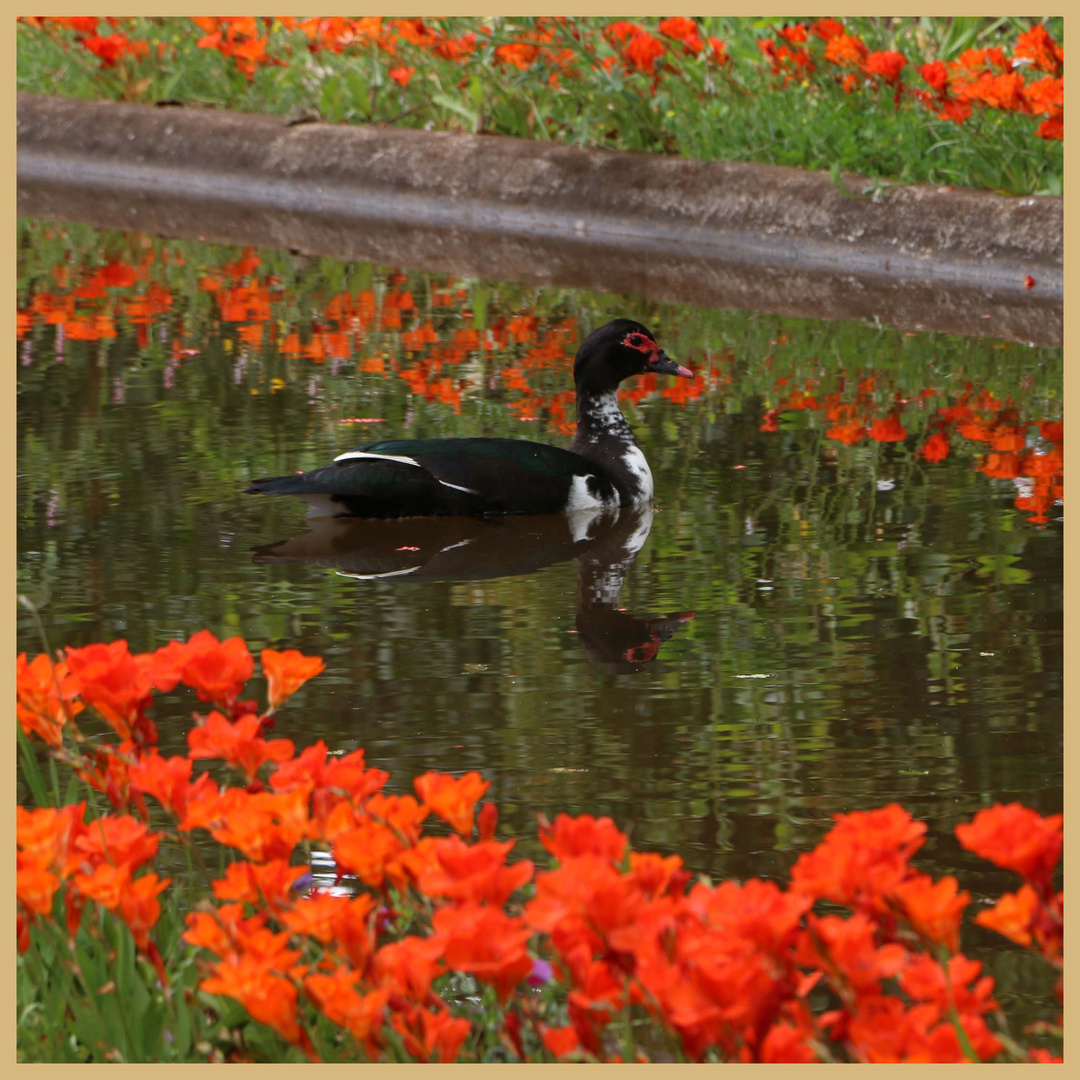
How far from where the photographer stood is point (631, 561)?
17.6 ft

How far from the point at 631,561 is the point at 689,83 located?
7003 mm

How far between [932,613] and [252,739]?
8.66ft

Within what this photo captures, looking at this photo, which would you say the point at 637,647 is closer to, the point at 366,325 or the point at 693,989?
the point at 693,989

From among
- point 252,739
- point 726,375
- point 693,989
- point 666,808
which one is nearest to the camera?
point 693,989

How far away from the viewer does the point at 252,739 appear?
2236mm

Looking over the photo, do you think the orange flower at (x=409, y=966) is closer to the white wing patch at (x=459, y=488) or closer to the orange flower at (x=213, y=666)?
the orange flower at (x=213, y=666)

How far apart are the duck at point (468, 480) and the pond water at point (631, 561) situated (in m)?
0.09

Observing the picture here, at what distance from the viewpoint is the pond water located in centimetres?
361

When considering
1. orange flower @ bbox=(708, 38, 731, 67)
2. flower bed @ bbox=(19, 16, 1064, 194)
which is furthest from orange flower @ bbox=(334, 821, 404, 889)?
orange flower @ bbox=(708, 38, 731, 67)

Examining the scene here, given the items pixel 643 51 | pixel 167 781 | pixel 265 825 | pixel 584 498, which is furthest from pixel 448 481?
pixel 643 51

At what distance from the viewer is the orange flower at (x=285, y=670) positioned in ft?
7.73

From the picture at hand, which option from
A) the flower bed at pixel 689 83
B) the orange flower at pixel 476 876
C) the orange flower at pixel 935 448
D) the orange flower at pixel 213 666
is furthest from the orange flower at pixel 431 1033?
the flower bed at pixel 689 83

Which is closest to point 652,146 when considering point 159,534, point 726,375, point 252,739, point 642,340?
point 726,375

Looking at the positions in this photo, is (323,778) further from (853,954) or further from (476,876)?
(853,954)
